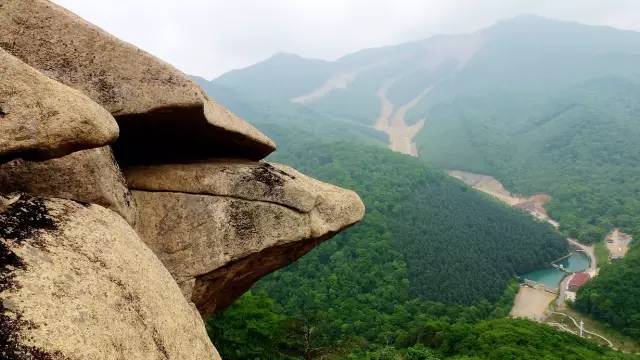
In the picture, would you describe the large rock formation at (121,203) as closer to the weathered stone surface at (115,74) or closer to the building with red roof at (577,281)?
the weathered stone surface at (115,74)

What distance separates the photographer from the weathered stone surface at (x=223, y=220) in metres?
9.77

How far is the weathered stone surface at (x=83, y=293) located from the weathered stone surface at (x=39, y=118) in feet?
2.32

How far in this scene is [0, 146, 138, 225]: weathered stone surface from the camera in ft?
21.7

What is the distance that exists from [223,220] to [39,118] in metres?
4.78

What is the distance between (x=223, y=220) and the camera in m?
10.2

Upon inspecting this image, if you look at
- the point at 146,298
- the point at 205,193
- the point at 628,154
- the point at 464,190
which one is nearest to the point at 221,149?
the point at 205,193

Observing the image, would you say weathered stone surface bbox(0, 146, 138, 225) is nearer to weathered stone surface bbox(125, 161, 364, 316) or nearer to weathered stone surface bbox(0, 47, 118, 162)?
weathered stone surface bbox(0, 47, 118, 162)

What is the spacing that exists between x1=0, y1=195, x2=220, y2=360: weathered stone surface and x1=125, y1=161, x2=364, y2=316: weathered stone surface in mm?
2644

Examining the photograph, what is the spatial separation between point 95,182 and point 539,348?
6326 cm

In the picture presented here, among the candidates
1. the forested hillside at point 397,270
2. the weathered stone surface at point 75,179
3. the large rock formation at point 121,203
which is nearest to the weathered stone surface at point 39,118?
the large rock formation at point 121,203

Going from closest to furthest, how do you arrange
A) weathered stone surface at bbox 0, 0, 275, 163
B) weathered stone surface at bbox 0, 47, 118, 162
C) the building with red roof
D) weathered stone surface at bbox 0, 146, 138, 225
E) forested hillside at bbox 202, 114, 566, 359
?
weathered stone surface at bbox 0, 47, 118, 162 < weathered stone surface at bbox 0, 146, 138, 225 < weathered stone surface at bbox 0, 0, 275, 163 < forested hillside at bbox 202, 114, 566, 359 < the building with red roof

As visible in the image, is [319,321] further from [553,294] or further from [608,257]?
[608,257]

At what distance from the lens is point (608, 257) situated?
117812mm

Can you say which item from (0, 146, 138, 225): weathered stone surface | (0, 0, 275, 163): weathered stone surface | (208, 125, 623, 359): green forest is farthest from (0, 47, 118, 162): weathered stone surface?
(208, 125, 623, 359): green forest
